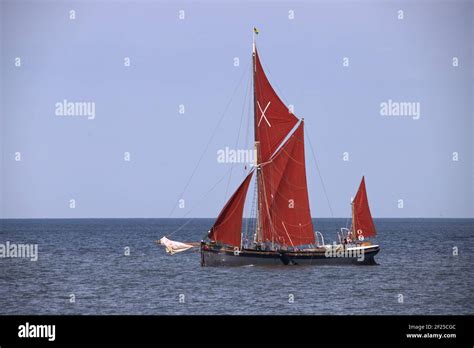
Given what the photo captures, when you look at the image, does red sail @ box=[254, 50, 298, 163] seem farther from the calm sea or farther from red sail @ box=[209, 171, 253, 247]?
the calm sea

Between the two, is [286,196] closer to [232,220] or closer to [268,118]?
[232,220]

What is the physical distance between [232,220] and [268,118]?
9.00 m

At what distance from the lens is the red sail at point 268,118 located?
6750 centimetres

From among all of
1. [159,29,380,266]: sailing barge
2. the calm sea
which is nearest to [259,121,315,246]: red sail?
[159,29,380,266]: sailing barge

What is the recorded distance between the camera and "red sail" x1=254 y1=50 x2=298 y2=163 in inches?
2657

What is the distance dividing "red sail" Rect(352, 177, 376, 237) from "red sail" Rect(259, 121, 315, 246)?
506 centimetres

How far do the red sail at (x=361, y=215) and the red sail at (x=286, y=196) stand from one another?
506 centimetres

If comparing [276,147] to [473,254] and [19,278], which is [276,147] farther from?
[473,254]

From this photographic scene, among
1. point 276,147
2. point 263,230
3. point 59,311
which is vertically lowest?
point 59,311

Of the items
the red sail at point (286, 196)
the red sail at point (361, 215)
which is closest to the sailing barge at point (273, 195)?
the red sail at point (286, 196)

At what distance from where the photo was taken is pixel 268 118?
221 feet
